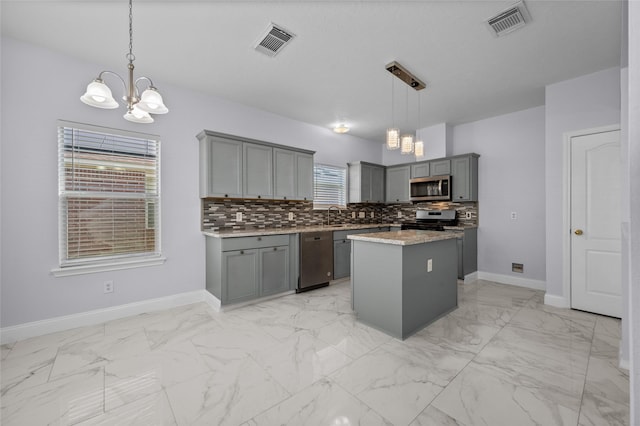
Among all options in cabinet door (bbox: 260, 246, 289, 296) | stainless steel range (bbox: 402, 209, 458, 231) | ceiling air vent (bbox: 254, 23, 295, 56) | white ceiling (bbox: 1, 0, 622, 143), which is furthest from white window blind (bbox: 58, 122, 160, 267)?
stainless steel range (bbox: 402, 209, 458, 231)

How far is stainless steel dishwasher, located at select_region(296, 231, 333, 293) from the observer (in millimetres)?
4184

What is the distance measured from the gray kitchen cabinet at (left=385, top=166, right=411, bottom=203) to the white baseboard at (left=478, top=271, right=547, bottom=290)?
1.96 m

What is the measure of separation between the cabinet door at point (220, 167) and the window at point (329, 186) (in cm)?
177

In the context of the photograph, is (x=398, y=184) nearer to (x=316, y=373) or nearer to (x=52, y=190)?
(x=316, y=373)

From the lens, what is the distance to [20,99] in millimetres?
2748

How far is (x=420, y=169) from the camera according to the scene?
5.62 m

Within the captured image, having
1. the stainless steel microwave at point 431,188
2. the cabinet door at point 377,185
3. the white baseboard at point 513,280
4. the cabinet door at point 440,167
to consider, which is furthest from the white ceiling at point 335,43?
the white baseboard at point 513,280

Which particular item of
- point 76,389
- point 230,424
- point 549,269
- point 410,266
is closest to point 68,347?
point 76,389

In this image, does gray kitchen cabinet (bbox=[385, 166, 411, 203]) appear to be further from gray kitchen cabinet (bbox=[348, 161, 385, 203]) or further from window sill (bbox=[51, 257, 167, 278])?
window sill (bbox=[51, 257, 167, 278])

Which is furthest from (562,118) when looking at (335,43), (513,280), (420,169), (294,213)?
(294,213)

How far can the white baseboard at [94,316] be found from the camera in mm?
2709

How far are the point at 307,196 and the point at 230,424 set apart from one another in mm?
3405

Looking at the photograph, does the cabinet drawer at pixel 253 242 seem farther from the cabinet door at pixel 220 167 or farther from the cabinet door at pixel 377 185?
the cabinet door at pixel 377 185

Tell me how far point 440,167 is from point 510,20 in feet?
9.81
